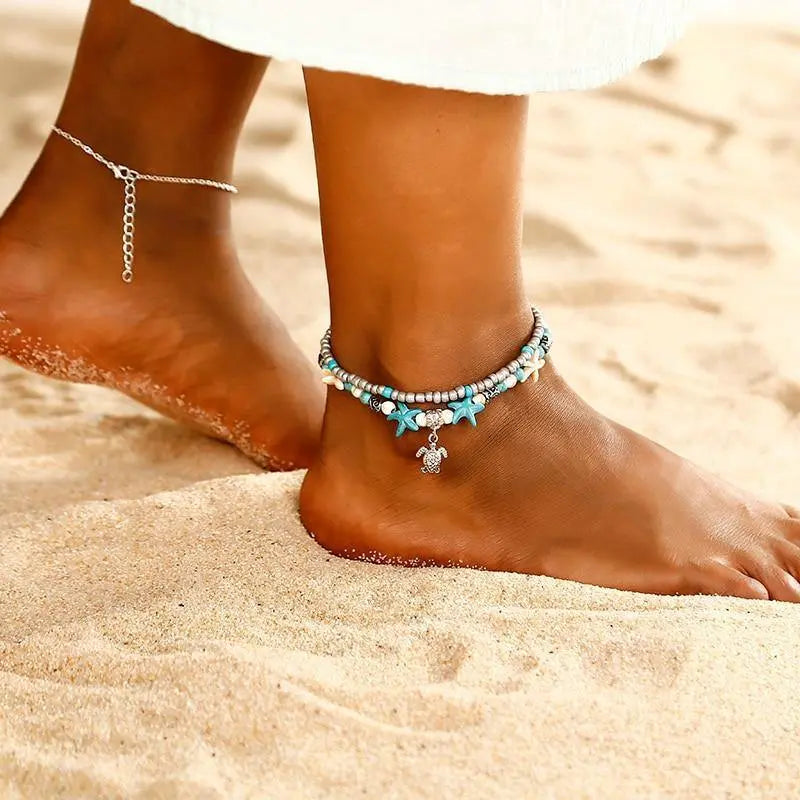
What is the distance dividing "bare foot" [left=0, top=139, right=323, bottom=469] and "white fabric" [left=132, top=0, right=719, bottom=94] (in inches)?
20.4

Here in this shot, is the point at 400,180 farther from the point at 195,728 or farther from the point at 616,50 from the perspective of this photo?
the point at 195,728

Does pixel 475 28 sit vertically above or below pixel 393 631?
above

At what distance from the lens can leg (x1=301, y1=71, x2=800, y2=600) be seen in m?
0.98

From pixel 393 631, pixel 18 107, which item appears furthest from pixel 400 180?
pixel 18 107

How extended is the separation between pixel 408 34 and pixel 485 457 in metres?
0.43

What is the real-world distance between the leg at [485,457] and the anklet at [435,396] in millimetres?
10

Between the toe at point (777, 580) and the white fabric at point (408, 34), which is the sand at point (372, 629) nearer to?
the toe at point (777, 580)

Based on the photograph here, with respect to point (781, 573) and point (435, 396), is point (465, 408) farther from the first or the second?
point (781, 573)

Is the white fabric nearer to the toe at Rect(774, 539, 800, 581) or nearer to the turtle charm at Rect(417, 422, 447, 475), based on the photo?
the turtle charm at Rect(417, 422, 447, 475)

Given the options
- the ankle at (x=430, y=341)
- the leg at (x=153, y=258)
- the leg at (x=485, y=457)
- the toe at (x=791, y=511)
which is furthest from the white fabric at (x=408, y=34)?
the toe at (x=791, y=511)

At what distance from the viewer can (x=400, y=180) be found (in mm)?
934

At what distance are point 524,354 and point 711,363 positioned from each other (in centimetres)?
64

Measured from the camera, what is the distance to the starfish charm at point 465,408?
1054 mm

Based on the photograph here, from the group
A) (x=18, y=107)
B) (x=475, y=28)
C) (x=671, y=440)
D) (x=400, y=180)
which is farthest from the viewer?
(x=18, y=107)
